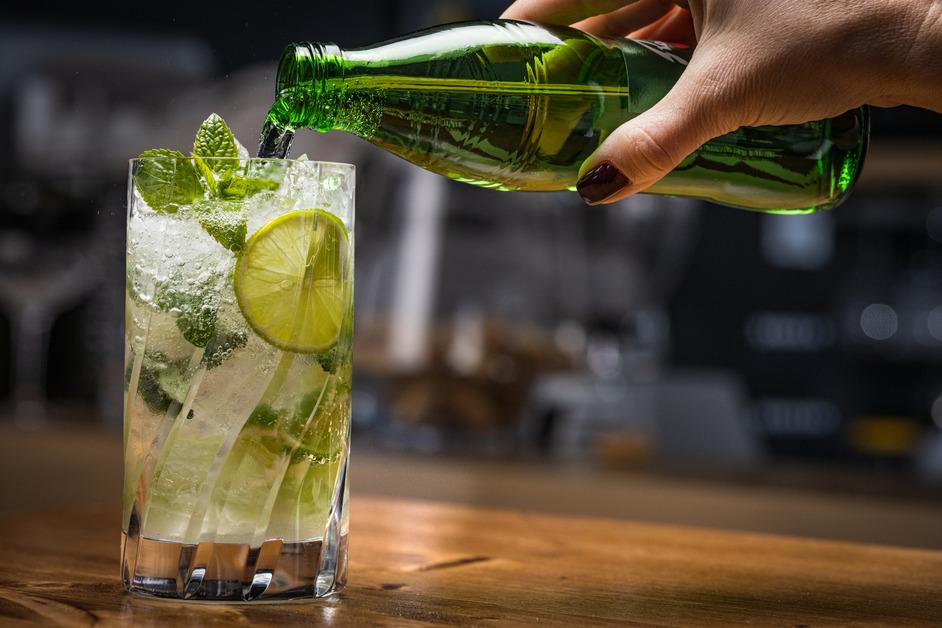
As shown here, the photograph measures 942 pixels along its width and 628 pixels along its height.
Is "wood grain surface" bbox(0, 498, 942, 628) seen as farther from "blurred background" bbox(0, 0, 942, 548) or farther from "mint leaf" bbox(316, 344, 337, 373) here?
"blurred background" bbox(0, 0, 942, 548)

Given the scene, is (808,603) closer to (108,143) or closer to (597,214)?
(597,214)

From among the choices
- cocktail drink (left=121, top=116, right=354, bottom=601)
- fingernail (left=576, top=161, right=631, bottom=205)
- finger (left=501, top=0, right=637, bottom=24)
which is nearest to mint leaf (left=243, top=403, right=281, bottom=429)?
cocktail drink (left=121, top=116, right=354, bottom=601)

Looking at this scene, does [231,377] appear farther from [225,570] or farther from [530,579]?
[530,579]

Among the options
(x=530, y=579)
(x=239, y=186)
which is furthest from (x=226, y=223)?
(x=530, y=579)

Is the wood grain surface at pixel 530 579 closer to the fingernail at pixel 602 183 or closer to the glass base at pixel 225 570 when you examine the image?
the glass base at pixel 225 570

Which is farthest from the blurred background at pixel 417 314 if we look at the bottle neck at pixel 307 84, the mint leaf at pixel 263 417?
the mint leaf at pixel 263 417
